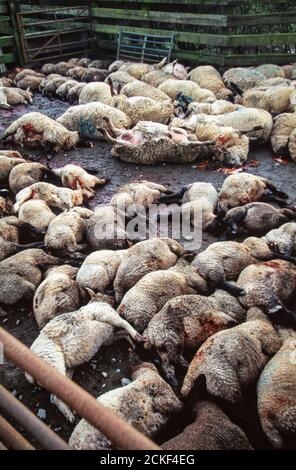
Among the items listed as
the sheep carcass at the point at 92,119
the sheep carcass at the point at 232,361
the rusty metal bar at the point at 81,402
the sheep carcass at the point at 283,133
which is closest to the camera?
the rusty metal bar at the point at 81,402

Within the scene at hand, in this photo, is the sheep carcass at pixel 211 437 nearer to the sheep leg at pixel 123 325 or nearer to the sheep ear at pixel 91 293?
the sheep leg at pixel 123 325

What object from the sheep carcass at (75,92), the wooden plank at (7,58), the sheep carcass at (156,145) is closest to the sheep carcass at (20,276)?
the sheep carcass at (156,145)

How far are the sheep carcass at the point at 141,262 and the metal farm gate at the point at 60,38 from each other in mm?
11425

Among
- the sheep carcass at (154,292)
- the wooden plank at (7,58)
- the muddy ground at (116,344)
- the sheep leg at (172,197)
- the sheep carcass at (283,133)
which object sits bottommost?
the muddy ground at (116,344)

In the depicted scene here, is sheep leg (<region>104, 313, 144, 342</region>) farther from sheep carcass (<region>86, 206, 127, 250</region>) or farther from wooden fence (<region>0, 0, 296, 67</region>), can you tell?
wooden fence (<region>0, 0, 296, 67</region>)

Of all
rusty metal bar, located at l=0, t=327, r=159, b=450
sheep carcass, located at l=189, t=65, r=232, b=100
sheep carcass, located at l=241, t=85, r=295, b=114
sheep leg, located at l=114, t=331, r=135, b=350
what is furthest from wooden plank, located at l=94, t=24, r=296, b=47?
rusty metal bar, located at l=0, t=327, r=159, b=450

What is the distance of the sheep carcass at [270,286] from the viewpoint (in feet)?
12.7

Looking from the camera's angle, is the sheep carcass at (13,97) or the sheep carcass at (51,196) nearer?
the sheep carcass at (51,196)

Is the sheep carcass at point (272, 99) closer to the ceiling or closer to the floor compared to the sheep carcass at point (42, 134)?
closer to the ceiling

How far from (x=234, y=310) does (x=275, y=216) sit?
1.99 metres

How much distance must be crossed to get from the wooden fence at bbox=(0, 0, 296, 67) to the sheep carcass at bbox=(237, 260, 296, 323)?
28.5 feet

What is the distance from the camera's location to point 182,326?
369 cm

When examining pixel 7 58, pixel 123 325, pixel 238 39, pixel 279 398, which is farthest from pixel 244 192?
pixel 7 58

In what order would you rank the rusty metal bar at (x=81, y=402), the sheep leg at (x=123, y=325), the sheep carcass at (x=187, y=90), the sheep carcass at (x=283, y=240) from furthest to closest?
1. the sheep carcass at (x=187, y=90)
2. the sheep carcass at (x=283, y=240)
3. the sheep leg at (x=123, y=325)
4. the rusty metal bar at (x=81, y=402)
